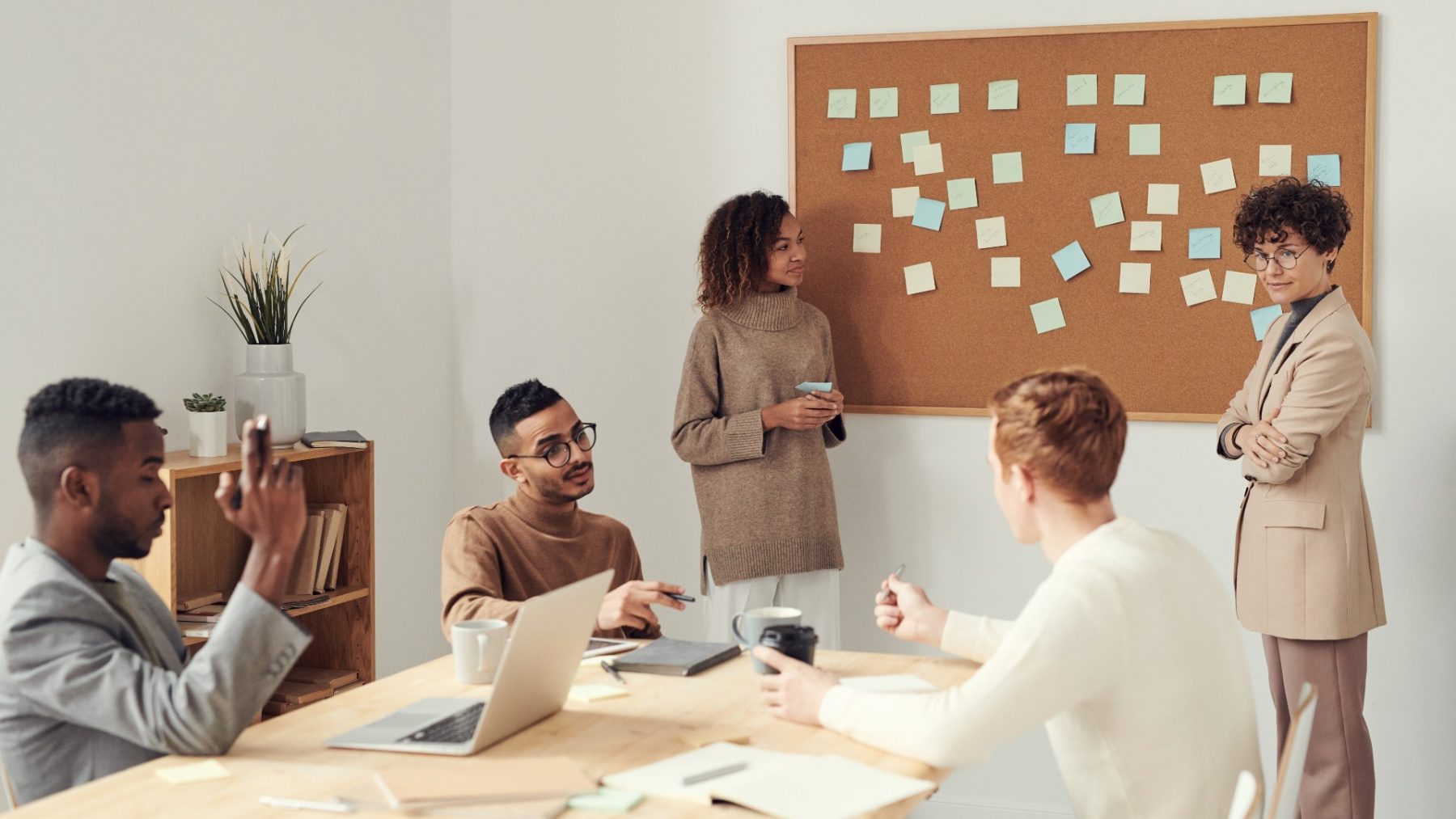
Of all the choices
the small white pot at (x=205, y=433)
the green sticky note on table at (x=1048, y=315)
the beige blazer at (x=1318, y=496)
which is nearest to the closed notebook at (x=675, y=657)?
the small white pot at (x=205, y=433)

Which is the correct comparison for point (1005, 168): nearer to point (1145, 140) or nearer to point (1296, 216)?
point (1145, 140)

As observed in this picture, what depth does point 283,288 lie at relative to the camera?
124 inches

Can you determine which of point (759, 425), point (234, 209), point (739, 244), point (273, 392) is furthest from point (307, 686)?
point (739, 244)

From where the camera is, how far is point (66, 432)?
Answer: 5.52 feet

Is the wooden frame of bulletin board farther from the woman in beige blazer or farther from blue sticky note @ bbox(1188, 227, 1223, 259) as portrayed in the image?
the woman in beige blazer

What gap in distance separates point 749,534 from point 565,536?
102 cm

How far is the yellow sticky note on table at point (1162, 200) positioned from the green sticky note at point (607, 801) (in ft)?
8.52

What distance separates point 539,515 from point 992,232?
1.74 m

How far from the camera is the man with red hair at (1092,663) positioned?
1.58 metres

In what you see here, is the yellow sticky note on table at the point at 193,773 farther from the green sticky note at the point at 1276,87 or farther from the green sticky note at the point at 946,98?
the green sticky note at the point at 1276,87

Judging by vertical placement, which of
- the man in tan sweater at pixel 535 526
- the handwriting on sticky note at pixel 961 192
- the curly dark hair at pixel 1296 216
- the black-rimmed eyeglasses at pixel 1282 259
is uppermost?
the handwriting on sticky note at pixel 961 192

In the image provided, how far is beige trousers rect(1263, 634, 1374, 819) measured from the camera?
3025 millimetres

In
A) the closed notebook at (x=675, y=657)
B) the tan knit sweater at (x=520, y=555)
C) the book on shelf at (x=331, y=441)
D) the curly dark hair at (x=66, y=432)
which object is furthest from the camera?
the book on shelf at (x=331, y=441)

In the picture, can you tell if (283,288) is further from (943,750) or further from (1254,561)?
(1254,561)
